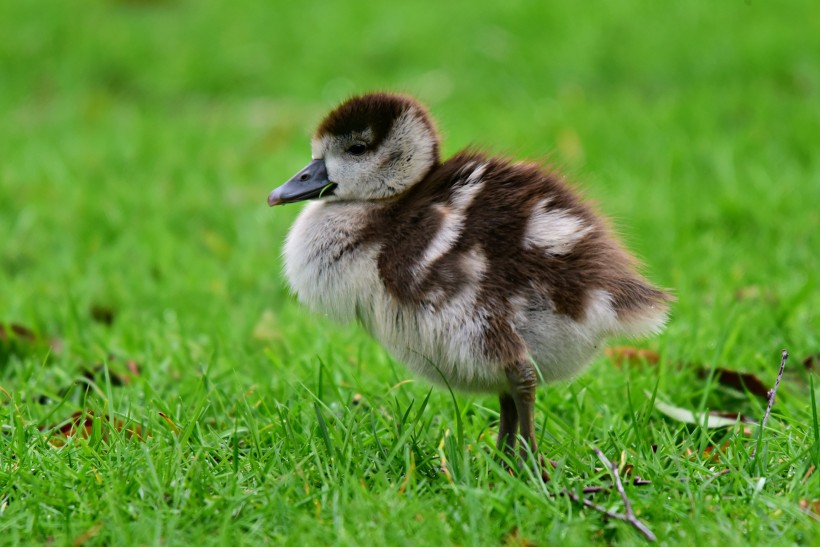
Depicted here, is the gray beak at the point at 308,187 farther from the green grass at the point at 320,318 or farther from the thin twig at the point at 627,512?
the thin twig at the point at 627,512

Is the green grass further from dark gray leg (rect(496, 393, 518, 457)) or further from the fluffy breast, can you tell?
the fluffy breast

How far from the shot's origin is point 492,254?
3432 millimetres

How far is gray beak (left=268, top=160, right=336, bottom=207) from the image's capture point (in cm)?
386

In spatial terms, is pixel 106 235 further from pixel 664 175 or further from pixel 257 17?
pixel 257 17

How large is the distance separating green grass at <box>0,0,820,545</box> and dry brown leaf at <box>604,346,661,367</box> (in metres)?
0.05

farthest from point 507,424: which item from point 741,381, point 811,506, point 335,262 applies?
point 741,381

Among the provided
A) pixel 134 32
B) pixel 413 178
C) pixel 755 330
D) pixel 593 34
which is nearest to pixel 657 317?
pixel 413 178

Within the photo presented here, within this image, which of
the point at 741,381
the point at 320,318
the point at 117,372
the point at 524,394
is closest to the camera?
the point at 524,394

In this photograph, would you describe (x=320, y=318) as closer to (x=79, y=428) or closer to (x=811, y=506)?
Result: (x=79, y=428)

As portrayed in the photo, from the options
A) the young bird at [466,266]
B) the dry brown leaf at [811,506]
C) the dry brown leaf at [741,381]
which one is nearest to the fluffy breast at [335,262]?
the young bird at [466,266]

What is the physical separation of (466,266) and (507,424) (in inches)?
25.1

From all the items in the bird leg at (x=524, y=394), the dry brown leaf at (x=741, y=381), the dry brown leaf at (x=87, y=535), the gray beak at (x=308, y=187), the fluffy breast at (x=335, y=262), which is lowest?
the dry brown leaf at (x=741, y=381)

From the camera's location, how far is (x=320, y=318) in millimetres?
4988

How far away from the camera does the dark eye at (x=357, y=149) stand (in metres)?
3.81
